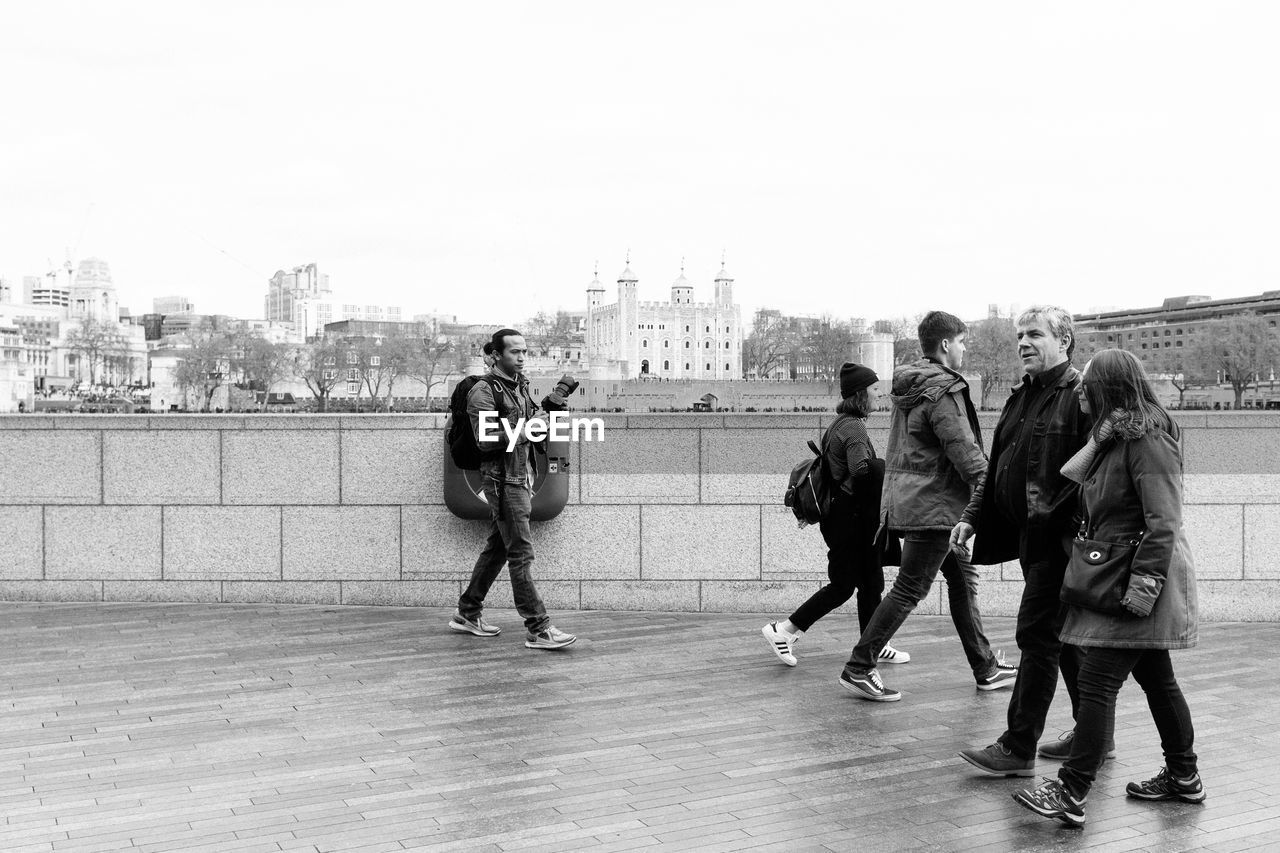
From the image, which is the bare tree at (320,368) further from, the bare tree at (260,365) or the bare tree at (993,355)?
the bare tree at (993,355)

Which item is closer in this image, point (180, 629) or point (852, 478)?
point (852, 478)

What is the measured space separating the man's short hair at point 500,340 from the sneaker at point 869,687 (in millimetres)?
2647

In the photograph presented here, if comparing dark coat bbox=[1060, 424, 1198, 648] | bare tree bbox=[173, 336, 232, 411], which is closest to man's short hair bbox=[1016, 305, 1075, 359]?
dark coat bbox=[1060, 424, 1198, 648]

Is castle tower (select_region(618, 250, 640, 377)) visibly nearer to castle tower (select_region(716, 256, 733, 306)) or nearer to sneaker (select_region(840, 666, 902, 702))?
castle tower (select_region(716, 256, 733, 306))

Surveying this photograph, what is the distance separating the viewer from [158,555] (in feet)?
29.6

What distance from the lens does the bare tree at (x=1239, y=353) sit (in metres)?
129

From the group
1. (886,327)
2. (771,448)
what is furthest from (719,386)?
(771,448)

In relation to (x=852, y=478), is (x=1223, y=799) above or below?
below

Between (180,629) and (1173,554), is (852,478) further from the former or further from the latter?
(180,629)

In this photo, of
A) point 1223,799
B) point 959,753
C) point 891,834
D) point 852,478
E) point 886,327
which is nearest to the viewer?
point 891,834

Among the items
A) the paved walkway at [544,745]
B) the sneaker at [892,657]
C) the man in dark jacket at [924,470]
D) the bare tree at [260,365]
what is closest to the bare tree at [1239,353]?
the bare tree at [260,365]

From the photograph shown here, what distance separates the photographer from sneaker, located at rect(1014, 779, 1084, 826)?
4410 mm

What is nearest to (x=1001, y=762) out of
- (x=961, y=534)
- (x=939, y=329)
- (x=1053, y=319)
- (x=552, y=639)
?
(x=961, y=534)

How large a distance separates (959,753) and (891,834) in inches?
42.9
